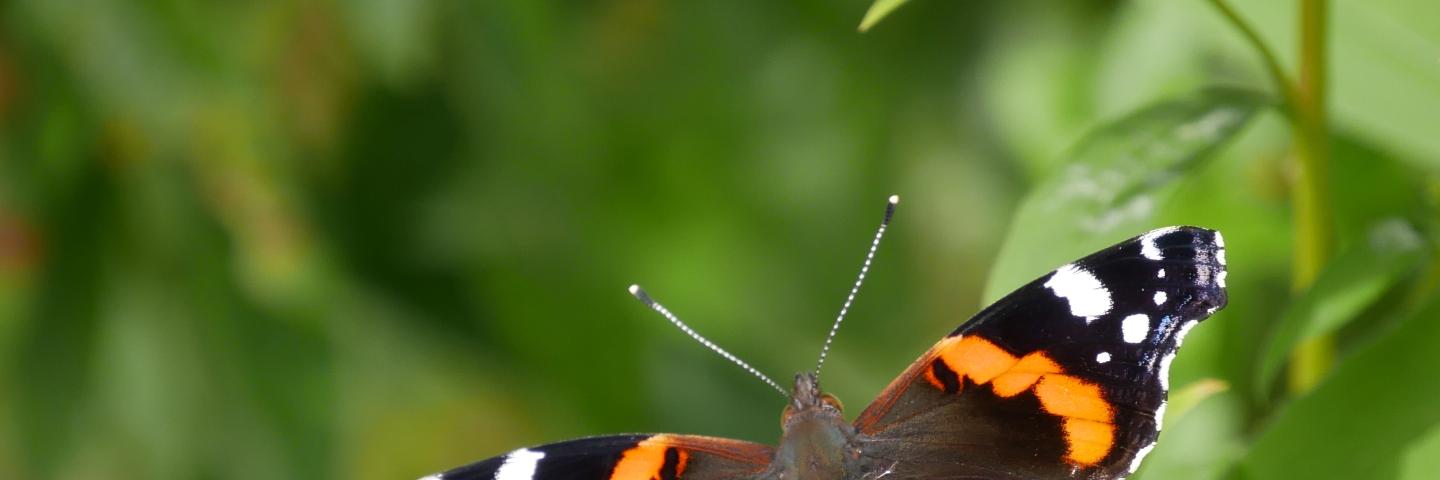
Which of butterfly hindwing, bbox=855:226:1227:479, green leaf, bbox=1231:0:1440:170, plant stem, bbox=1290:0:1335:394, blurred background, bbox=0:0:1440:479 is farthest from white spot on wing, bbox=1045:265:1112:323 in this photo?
blurred background, bbox=0:0:1440:479

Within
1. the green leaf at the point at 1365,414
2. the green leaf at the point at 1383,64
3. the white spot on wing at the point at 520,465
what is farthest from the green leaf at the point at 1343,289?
the white spot on wing at the point at 520,465

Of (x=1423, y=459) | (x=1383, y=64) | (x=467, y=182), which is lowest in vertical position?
(x=1423, y=459)

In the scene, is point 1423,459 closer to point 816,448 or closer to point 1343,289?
point 1343,289

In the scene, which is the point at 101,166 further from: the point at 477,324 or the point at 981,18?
the point at 981,18

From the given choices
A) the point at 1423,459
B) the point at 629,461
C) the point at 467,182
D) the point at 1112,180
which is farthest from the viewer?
the point at 467,182

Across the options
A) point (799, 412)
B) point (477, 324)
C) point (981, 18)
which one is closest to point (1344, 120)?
point (799, 412)

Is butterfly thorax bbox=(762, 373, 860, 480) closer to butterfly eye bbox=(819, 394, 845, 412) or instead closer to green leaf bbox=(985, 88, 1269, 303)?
butterfly eye bbox=(819, 394, 845, 412)

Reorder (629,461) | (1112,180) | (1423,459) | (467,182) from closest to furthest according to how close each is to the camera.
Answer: (1423,459) < (1112,180) < (629,461) < (467,182)

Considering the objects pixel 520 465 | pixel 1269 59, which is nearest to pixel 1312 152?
pixel 1269 59
